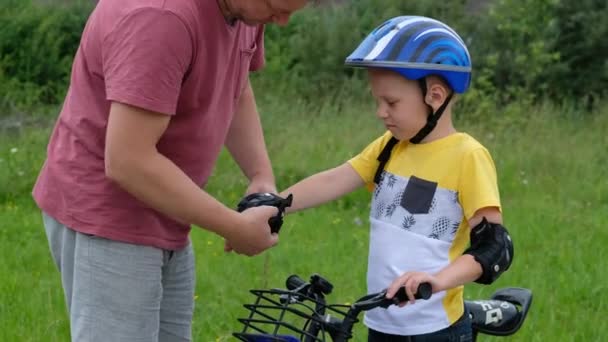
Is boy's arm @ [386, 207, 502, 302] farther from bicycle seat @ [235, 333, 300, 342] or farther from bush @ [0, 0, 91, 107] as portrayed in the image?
bush @ [0, 0, 91, 107]

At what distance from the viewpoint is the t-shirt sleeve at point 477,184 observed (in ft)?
10.3

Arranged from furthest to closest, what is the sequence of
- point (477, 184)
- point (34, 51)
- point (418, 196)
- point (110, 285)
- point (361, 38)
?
1. point (34, 51)
2. point (361, 38)
3. point (418, 196)
4. point (477, 184)
5. point (110, 285)

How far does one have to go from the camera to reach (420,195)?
3.28 m

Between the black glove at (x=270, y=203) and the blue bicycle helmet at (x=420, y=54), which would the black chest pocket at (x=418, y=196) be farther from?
the black glove at (x=270, y=203)

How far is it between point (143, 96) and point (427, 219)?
106 cm

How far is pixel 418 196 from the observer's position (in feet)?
10.8

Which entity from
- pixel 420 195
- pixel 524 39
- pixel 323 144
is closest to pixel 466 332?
pixel 420 195

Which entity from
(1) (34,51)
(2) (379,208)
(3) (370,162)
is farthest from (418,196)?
(1) (34,51)

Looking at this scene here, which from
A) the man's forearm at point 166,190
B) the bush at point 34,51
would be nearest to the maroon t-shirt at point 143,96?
the man's forearm at point 166,190

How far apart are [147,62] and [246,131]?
928 mm

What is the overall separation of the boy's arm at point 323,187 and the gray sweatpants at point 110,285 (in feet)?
1.78

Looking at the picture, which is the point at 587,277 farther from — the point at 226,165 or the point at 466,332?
the point at 226,165

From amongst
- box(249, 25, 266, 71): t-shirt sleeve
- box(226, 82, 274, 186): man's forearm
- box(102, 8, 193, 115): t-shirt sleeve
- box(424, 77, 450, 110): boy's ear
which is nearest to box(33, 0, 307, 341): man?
box(102, 8, 193, 115): t-shirt sleeve

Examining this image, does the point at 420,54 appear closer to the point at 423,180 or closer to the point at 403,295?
the point at 423,180
